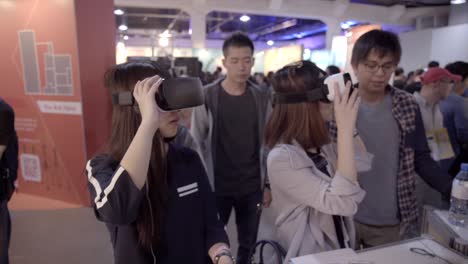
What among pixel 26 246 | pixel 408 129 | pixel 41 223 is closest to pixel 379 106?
pixel 408 129

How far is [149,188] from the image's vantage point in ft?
3.32

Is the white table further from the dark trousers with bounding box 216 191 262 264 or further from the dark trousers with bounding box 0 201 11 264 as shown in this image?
the dark trousers with bounding box 0 201 11 264

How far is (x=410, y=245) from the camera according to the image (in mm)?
1126

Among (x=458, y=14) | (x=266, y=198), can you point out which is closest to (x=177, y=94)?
(x=266, y=198)

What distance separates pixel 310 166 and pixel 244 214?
1.13 metres

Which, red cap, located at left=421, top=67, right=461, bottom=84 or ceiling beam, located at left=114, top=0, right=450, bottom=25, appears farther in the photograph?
ceiling beam, located at left=114, top=0, right=450, bottom=25

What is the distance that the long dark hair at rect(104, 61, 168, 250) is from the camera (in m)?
0.99

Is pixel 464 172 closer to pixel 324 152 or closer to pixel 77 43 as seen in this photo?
pixel 324 152

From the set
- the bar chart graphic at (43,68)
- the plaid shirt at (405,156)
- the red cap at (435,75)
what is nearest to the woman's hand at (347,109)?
the plaid shirt at (405,156)

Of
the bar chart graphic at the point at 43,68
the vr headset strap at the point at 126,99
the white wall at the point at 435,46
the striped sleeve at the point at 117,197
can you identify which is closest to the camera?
the striped sleeve at the point at 117,197

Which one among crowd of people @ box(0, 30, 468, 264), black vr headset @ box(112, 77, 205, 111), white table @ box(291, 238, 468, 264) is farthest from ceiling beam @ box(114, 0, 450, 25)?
white table @ box(291, 238, 468, 264)

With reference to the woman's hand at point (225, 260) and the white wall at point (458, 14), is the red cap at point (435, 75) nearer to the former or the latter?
the woman's hand at point (225, 260)

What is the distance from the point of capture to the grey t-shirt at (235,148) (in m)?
2.12

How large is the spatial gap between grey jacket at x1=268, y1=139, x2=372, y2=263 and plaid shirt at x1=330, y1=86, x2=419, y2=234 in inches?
16.7
